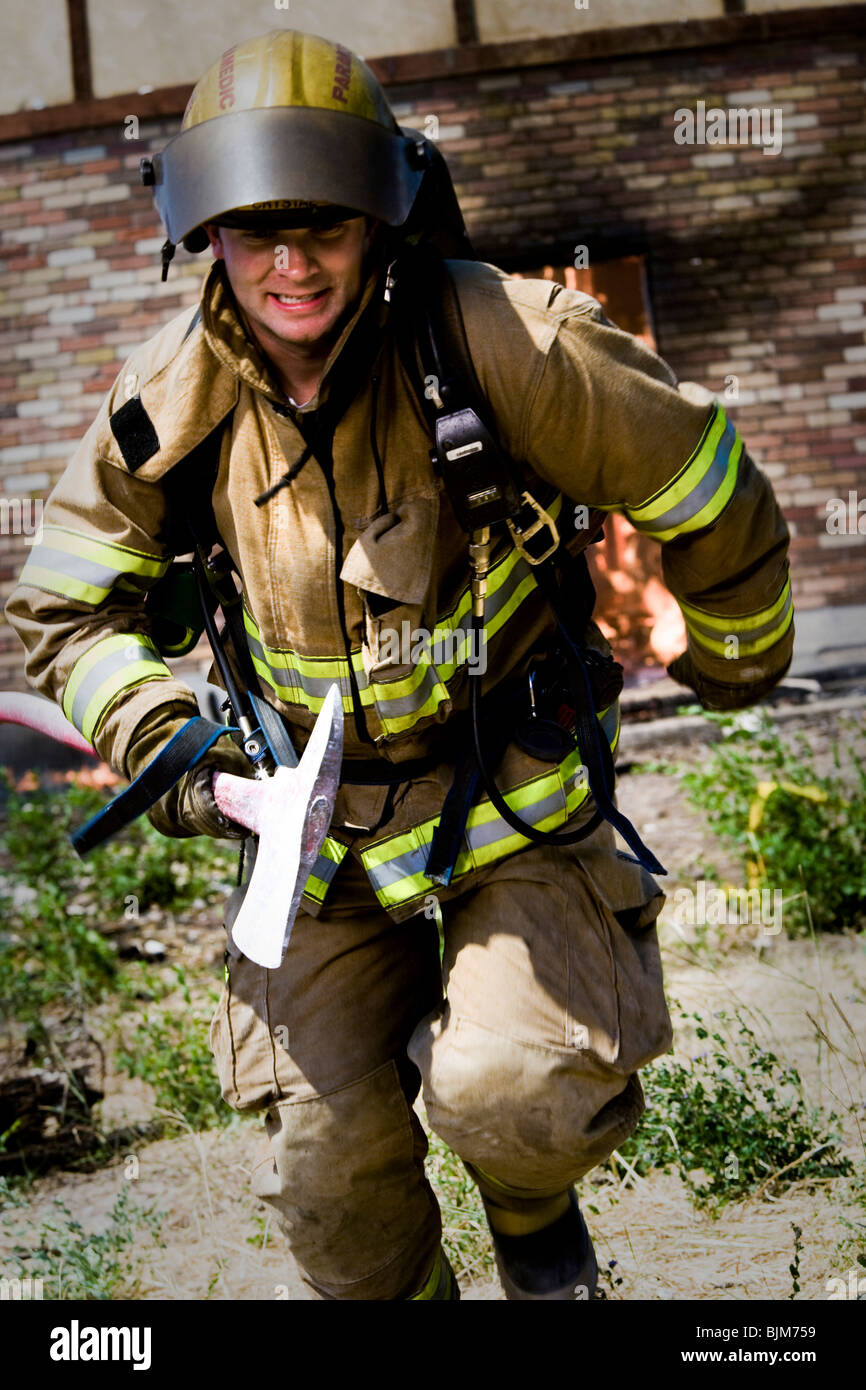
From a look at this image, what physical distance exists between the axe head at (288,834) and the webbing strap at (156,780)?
0.18 meters

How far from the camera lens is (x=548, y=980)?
236 centimetres

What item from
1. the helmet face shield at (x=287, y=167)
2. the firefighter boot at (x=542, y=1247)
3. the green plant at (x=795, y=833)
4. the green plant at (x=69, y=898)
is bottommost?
the green plant at (x=69, y=898)

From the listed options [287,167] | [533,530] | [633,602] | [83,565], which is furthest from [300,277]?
[633,602]

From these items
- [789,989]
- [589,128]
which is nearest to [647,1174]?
[789,989]

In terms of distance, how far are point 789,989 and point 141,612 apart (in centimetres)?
251

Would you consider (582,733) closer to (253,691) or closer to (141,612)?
(253,691)

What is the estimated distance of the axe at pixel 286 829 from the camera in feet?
7.30

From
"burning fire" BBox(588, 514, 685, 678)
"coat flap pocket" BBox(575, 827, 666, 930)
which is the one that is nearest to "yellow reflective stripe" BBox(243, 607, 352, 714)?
"coat flap pocket" BBox(575, 827, 666, 930)

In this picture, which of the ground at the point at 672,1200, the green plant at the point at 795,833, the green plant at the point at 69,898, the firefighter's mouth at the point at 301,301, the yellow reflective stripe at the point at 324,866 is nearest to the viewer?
the firefighter's mouth at the point at 301,301

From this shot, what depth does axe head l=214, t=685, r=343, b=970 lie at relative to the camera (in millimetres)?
2223

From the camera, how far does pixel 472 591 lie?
2420 mm

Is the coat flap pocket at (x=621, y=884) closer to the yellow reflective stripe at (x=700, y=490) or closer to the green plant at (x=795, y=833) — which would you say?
the yellow reflective stripe at (x=700, y=490)

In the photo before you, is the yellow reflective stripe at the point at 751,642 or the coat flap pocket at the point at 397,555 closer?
the coat flap pocket at the point at 397,555

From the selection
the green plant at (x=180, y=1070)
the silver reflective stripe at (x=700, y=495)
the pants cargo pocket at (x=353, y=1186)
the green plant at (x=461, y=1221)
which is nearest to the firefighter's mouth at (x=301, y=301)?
the silver reflective stripe at (x=700, y=495)
